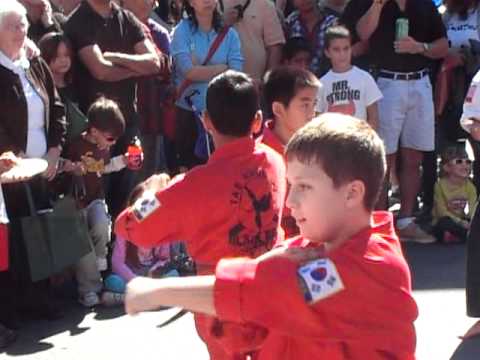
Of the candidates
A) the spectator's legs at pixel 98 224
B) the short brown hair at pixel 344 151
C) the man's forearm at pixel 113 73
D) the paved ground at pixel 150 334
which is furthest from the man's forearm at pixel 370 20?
the short brown hair at pixel 344 151

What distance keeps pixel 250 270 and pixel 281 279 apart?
7cm

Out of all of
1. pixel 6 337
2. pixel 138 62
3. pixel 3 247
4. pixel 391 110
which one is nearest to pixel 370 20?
pixel 391 110

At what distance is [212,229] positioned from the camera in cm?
292

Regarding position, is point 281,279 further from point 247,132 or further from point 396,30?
point 396,30

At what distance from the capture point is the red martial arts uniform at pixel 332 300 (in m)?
1.84

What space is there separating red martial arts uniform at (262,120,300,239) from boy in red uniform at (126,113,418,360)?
155 cm

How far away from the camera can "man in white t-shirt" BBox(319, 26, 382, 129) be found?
Answer: 6.53 metres

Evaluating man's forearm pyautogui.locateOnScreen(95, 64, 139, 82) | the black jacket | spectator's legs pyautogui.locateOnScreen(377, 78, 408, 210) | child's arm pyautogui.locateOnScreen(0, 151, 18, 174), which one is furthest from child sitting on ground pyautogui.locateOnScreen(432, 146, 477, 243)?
child's arm pyautogui.locateOnScreen(0, 151, 18, 174)

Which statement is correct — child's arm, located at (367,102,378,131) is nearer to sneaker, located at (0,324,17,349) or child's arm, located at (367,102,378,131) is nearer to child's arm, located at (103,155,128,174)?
child's arm, located at (103,155,128,174)

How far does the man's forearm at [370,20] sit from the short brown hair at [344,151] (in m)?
4.95

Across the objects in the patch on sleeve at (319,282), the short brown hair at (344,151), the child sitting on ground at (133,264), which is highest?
the short brown hair at (344,151)

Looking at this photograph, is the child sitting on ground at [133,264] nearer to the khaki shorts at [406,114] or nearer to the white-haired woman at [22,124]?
the white-haired woman at [22,124]

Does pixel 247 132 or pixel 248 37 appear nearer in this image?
pixel 247 132

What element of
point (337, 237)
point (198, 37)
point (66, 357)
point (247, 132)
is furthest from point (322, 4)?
point (337, 237)
